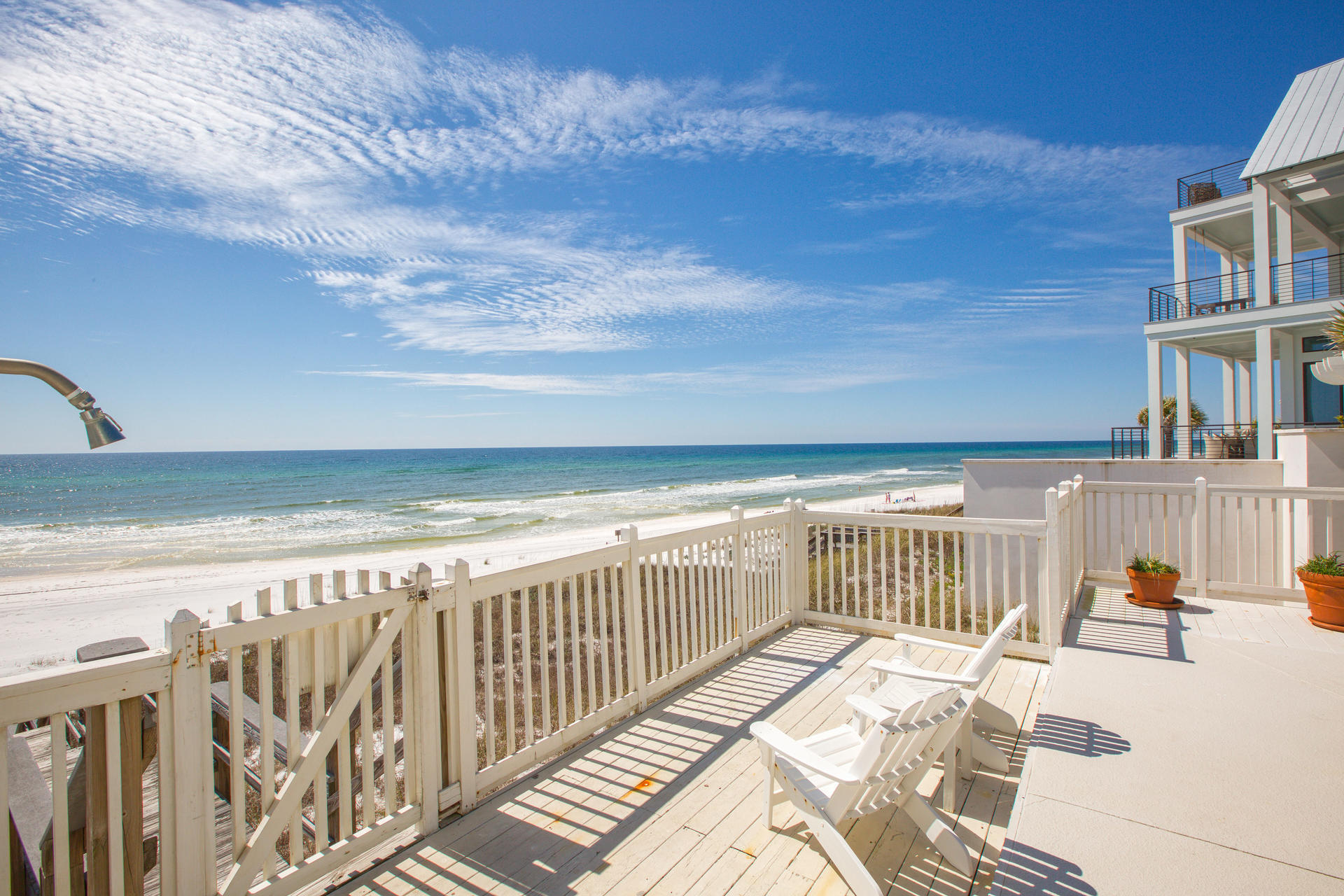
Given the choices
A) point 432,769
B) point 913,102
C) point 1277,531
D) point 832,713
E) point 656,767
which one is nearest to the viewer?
point 432,769

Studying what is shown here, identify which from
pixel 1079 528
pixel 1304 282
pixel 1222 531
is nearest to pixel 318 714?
pixel 1079 528

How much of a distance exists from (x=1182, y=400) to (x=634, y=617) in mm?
15576

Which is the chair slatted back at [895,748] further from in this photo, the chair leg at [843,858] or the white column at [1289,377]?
the white column at [1289,377]

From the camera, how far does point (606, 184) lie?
15477 mm

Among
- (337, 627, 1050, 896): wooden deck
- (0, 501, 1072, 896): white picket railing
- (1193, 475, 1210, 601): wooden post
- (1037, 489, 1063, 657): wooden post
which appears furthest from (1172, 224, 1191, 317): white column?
(337, 627, 1050, 896): wooden deck

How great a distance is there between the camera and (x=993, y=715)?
9.37 ft

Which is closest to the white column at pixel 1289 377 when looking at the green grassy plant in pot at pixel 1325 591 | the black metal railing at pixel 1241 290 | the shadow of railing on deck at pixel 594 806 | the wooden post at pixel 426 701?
the black metal railing at pixel 1241 290

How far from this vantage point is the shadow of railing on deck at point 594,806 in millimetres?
2133

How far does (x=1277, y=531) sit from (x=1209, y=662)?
19.1 ft

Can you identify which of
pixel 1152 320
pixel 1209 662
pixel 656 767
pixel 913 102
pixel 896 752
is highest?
pixel 913 102

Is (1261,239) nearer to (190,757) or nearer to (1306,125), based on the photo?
(1306,125)

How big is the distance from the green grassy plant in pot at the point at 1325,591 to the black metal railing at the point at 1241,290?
355 inches

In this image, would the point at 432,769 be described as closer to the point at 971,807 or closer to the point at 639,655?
the point at 639,655

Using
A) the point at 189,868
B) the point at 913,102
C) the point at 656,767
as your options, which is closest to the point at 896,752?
the point at 656,767
